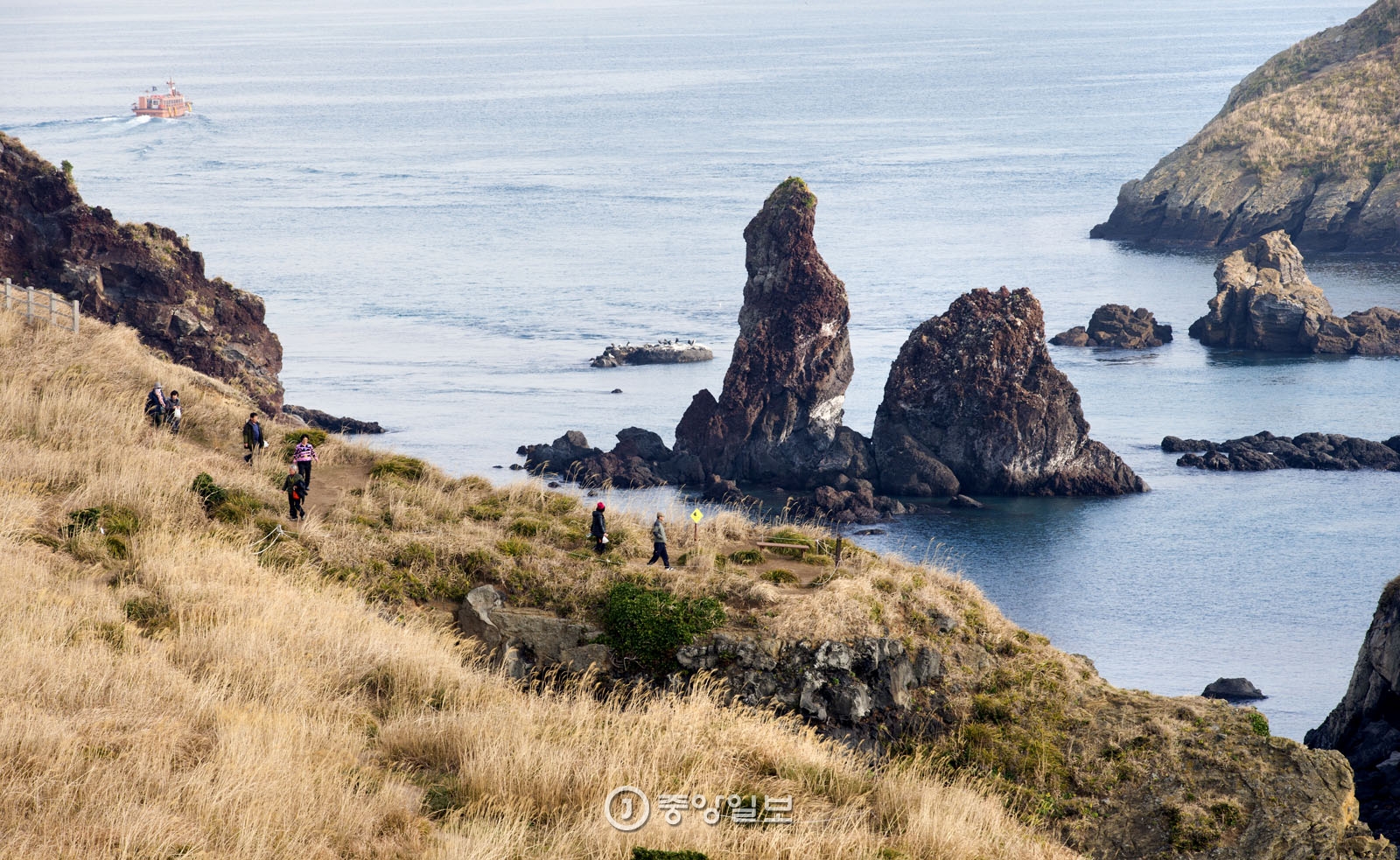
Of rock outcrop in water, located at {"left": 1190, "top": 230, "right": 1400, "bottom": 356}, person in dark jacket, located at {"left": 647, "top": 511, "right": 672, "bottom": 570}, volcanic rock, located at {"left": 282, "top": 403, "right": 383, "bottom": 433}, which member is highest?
rock outcrop in water, located at {"left": 1190, "top": 230, "right": 1400, "bottom": 356}

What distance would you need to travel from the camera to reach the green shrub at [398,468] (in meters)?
29.4

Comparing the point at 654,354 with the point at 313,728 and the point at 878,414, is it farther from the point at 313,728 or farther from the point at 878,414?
the point at 313,728

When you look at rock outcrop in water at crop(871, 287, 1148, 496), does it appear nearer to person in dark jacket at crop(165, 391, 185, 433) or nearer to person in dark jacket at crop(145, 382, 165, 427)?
person in dark jacket at crop(165, 391, 185, 433)

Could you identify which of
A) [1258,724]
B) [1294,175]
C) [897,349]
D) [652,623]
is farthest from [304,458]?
[1294,175]

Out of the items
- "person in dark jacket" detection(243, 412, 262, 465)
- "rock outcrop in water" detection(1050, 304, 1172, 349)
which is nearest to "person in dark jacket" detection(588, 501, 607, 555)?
"person in dark jacket" detection(243, 412, 262, 465)

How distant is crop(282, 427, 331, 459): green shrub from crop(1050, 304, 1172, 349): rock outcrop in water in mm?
96037

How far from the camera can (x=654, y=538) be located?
Result: 83.3 ft

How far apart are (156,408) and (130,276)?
4097cm

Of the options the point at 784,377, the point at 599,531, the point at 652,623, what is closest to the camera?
the point at 652,623

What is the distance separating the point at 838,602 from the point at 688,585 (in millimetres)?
2612

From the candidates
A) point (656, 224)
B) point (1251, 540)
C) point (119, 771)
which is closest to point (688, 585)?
point (119, 771)

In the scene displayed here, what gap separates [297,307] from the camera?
13275 cm

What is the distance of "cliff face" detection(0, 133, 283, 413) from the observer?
6166cm

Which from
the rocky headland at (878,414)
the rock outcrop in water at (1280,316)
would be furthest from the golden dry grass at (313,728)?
the rock outcrop in water at (1280,316)
